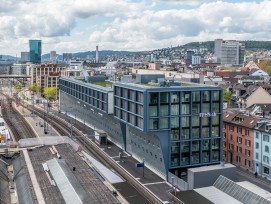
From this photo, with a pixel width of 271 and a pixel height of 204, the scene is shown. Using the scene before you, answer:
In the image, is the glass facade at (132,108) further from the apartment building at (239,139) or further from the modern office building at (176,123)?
the apartment building at (239,139)

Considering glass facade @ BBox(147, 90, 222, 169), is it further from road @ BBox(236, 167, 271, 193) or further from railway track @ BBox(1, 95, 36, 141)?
railway track @ BBox(1, 95, 36, 141)

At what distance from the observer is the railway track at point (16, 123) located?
11075cm

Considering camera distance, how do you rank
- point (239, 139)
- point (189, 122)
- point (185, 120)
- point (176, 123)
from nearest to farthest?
1. point (176, 123)
2. point (185, 120)
3. point (189, 122)
4. point (239, 139)

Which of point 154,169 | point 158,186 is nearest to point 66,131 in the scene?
point 154,169

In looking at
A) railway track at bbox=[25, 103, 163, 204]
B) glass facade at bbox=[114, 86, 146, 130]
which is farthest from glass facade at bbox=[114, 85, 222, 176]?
railway track at bbox=[25, 103, 163, 204]

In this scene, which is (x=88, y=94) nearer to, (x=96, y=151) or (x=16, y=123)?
(x=96, y=151)

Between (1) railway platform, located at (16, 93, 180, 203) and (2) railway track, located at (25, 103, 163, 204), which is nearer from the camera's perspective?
(1) railway platform, located at (16, 93, 180, 203)

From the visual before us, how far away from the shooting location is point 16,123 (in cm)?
13075

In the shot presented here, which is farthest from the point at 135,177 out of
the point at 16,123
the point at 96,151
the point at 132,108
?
the point at 16,123

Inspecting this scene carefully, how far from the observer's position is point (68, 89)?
142500 millimetres

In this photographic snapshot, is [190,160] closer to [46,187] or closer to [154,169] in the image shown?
[154,169]

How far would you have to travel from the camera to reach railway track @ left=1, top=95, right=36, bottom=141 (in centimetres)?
11075

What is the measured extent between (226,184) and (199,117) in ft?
48.0

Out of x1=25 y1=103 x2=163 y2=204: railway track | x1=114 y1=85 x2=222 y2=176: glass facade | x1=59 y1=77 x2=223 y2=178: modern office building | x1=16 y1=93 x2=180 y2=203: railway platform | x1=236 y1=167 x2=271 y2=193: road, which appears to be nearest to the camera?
x1=16 y1=93 x2=180 y2=203: railway platform
